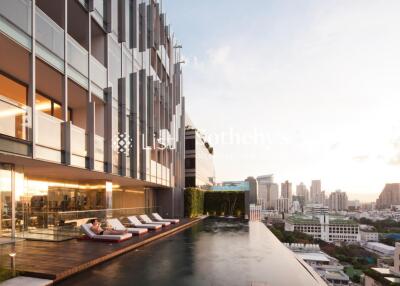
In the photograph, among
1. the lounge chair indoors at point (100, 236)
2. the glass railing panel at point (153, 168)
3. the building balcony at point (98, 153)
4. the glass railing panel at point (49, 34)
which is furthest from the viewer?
the glass railing panel at point (153, 168)

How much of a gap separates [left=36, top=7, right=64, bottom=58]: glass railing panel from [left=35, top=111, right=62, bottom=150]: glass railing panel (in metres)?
2.33

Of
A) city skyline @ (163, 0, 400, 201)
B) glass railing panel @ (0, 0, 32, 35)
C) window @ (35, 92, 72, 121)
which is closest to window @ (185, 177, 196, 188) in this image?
city skyline @ (163, 0, 400, 201)

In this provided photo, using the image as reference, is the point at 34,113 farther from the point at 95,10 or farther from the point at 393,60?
the point at 393,60

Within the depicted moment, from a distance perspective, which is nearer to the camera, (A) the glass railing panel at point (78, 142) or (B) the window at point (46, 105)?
(A) the glass railing panel at point (78, 142)

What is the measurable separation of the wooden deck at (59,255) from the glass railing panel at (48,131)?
129 inches

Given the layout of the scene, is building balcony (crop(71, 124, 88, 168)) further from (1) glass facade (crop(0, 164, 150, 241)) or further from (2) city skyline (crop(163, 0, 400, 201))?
(2) city skyline (crop(163, 0, 400, 201))

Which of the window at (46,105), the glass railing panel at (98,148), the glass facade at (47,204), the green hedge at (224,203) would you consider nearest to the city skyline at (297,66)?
the green hedge at (224,203)

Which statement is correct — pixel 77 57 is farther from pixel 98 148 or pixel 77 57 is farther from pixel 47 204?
pixel 47 204

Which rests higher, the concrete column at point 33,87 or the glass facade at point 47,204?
the concrete column at point 33,87

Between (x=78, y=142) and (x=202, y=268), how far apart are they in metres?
6.80

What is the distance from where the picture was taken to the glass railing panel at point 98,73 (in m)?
13.4

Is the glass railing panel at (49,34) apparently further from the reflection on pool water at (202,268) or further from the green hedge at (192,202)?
the green hedge at (192,202)

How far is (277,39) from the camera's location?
26250 millimetres

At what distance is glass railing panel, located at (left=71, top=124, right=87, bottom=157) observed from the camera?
37.6 ft
